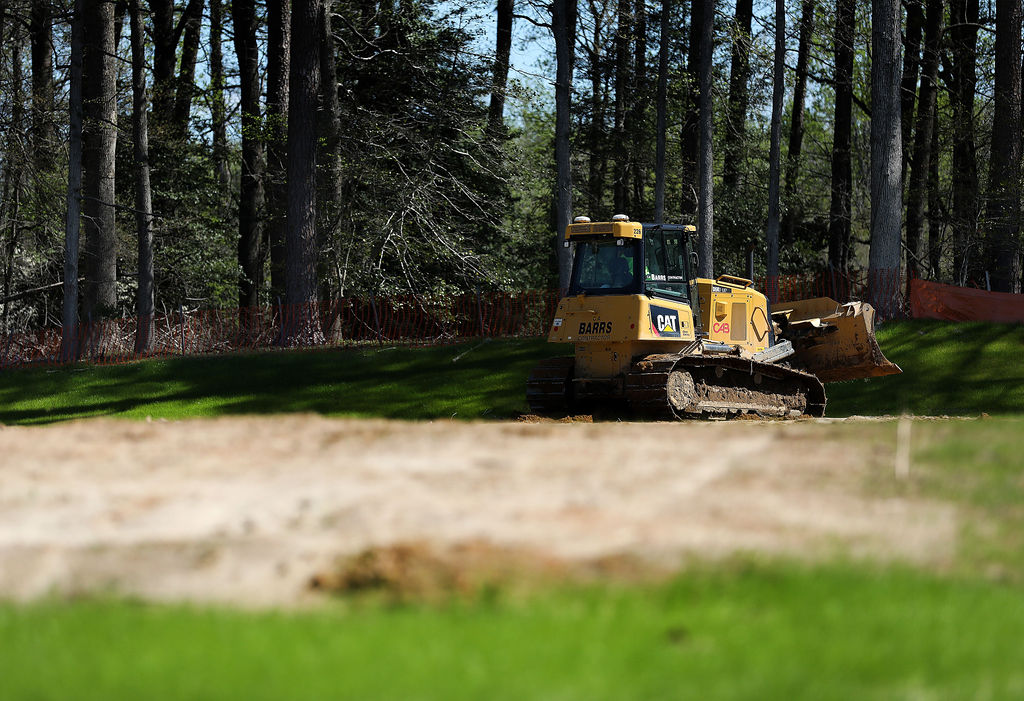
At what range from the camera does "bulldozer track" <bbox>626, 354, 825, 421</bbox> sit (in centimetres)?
1623

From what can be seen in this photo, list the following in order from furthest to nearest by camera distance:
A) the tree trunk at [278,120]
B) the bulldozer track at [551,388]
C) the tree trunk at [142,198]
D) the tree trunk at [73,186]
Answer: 1. the tree trunk at [278,120]
2. the tree trunk at [142,198]
3. the tree trunk at [73,186]
4. the bulldozer track at [551,388]

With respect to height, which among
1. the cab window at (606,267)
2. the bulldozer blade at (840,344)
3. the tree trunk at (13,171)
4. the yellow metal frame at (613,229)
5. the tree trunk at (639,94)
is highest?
the tree trunk at (639,94)

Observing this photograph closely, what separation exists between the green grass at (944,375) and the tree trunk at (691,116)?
9272 millimetres

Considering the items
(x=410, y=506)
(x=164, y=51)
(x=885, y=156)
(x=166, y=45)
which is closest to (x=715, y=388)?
(x=885, y=156)

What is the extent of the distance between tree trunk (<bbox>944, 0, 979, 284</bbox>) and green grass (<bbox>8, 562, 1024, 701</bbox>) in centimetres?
2585

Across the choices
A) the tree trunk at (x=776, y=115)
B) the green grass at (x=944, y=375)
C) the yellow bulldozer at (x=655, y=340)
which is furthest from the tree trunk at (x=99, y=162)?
the green grass at (x=944, y=375)

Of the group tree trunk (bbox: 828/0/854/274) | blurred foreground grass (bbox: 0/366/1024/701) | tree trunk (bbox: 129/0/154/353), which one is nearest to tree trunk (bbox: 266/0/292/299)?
tree trunk (bbox: 129/0/154/353)

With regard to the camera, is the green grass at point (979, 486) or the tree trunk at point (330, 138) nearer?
the green grass at point (979, 486)

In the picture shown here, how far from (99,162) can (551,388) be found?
659 inches

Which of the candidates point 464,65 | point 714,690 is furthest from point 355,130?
point 714,690

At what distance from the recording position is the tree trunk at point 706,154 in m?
26.1

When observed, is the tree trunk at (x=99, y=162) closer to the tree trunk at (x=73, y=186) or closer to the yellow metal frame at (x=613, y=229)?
the tree trunk at (x=73, y=186)

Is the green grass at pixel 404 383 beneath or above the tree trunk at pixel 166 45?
beneath

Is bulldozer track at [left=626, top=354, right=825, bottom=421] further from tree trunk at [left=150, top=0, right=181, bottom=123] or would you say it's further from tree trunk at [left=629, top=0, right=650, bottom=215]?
tree trunk at [left=150, top=0, right=181, bottom=123]
